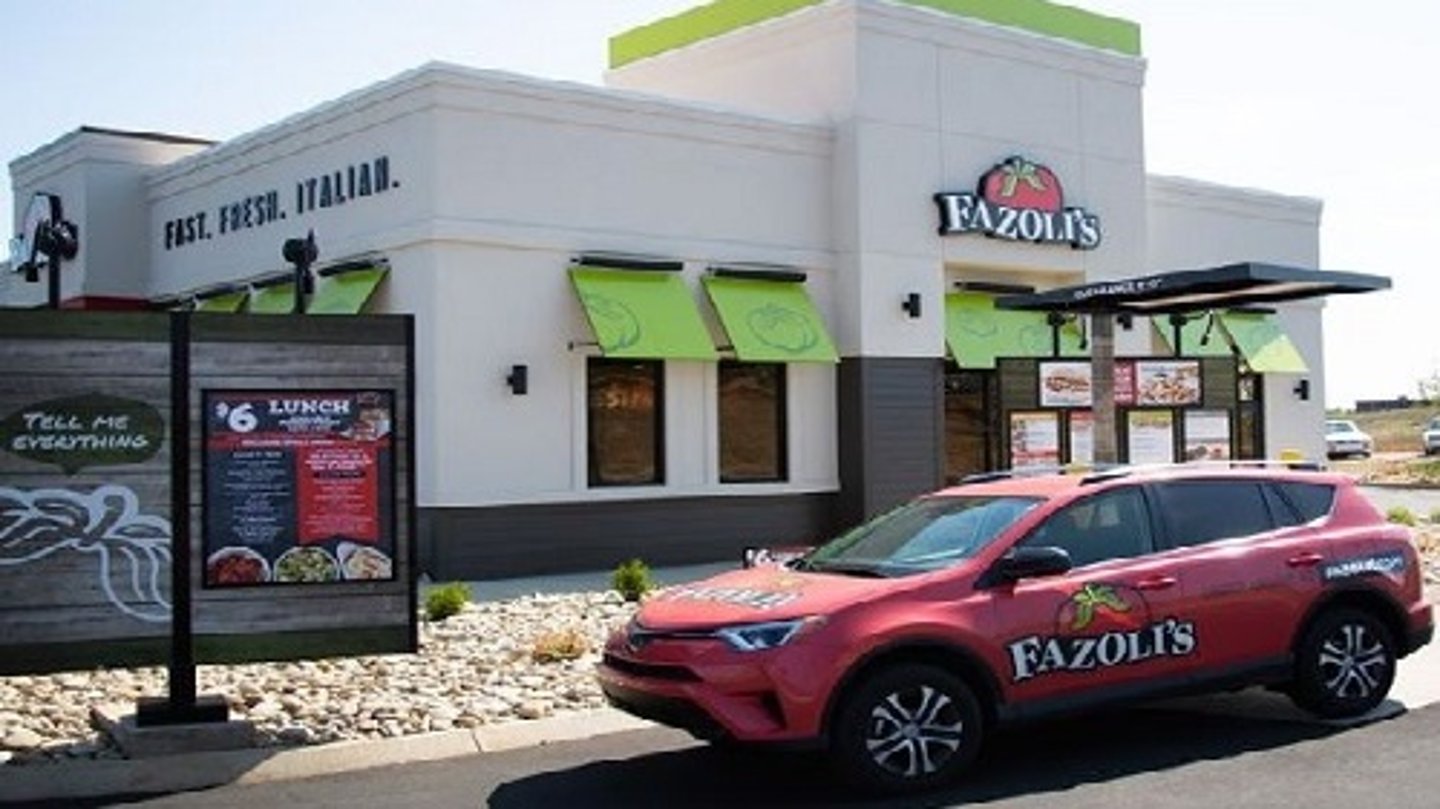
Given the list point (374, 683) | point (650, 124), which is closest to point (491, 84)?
point (650, 124)

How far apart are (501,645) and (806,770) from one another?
461 cm

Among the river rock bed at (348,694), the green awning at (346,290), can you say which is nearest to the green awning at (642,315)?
the green awning at (346,290)

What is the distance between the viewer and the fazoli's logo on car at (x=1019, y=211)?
20.3 m

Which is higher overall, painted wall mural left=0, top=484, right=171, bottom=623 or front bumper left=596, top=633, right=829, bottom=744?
painted wall mural left=0, top=484, right=171, bottom=623

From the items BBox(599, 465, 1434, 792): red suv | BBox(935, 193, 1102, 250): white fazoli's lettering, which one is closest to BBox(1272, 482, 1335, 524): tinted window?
BBox(599, 465, 1434, 792): red suv

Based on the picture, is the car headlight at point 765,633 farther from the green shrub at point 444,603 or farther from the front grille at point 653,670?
the green shrub at point 444,603

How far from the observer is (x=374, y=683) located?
10445mm

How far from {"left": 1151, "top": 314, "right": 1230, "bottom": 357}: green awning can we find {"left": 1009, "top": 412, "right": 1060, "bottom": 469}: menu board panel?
5174mm

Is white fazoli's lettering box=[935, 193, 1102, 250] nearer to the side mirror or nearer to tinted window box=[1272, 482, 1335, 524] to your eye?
tinted window box=[1272, 482, 1335, 524]

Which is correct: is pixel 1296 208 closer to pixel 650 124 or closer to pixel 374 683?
pixel 650 124

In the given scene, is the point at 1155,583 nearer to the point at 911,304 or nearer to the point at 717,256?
the point at 717,256

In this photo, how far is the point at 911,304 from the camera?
1992 centimetres

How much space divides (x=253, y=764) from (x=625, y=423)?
1017 centimetres

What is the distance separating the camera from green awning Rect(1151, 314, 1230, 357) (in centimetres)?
2353
